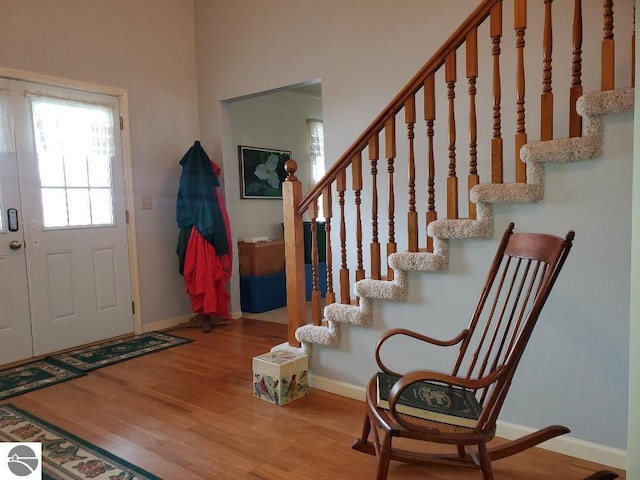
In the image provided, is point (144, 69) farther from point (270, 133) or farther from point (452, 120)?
point (452, 120)

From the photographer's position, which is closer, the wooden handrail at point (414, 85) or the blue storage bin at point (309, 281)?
the wooden handrail at point (414, 85)

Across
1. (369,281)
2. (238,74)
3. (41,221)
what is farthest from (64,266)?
(369,281)

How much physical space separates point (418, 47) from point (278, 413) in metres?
2.73

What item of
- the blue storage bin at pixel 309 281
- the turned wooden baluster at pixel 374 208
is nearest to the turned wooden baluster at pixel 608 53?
the turned wooden baluster at pixel 374 208

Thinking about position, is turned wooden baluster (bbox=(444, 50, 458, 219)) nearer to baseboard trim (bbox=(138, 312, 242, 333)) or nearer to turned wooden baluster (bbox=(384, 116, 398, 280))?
turned wooden baluster (bbox=(384, 116, 398, 280))

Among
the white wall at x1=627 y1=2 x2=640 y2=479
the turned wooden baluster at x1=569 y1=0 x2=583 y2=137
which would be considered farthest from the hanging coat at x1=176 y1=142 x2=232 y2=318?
the white wall at x1=627 y1=2 x2=640 y2=479

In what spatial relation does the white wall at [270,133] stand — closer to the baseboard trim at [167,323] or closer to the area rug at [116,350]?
the baseboard trim at [167,323]

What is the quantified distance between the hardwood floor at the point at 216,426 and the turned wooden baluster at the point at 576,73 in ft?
4.88

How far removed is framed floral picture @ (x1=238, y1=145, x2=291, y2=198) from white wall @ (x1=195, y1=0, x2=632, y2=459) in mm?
2050

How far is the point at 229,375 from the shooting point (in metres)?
3.25

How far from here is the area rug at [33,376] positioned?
3082 mm

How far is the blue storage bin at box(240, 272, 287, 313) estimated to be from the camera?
16.8 feet

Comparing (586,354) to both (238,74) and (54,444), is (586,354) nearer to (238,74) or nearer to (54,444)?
(54,444)

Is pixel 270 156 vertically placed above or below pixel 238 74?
below
